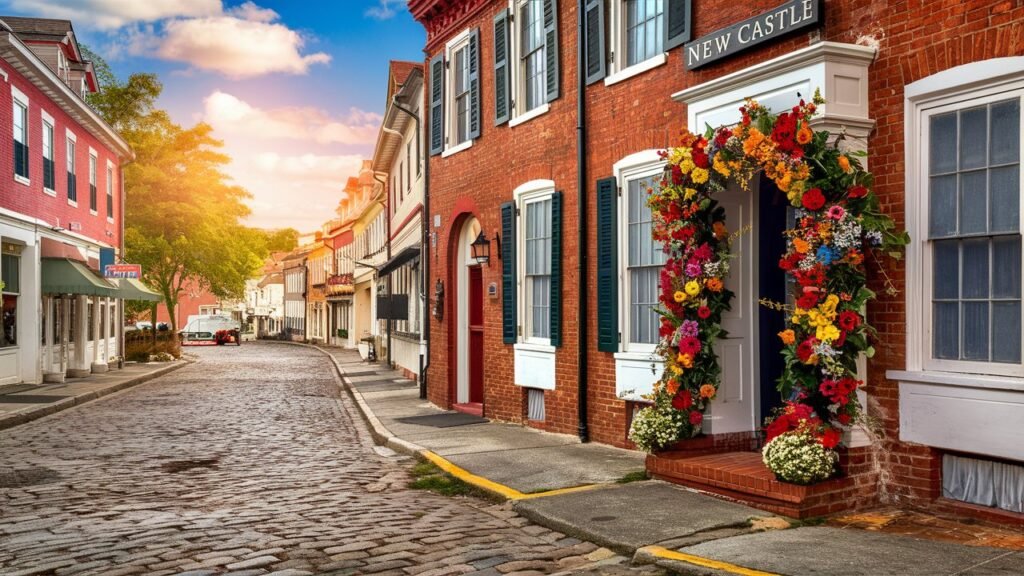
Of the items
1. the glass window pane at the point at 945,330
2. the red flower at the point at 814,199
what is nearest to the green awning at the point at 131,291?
the red flower at the point at 814,199

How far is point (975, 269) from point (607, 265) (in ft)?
16.1

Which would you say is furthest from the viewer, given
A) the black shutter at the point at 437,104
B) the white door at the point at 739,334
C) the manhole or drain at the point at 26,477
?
the black shutter at the point at 437,104

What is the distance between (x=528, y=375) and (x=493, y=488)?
14.7 feet

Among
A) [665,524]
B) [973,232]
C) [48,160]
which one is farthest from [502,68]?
[48,160]

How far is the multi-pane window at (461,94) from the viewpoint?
15.7 meters

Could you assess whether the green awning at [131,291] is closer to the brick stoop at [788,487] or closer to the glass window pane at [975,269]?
the brick stoop at [788,487]

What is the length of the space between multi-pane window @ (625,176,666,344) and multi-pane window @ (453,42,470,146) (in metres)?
5.47

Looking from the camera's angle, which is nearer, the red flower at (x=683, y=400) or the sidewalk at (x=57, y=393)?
the red flower at (x=683, y=400)

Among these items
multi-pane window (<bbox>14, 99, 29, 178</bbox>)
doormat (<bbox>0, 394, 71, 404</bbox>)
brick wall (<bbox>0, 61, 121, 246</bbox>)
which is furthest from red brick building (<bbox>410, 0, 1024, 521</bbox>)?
multi-pane window (<bbox>14, 99, 29, 178</bbox>)

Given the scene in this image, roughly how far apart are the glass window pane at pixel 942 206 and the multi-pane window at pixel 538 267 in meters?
6.19

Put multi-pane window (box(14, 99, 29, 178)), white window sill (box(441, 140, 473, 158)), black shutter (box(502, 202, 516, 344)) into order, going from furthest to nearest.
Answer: multi-pane window (box(14, 99, 29, 178)), white window sill (box(441, 140, 473, 158)), black shutter (box(502, 202, 516, 344))

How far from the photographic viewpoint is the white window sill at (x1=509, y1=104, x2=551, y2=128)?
12.5 metres

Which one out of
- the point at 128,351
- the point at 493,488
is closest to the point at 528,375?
the point at 493,488

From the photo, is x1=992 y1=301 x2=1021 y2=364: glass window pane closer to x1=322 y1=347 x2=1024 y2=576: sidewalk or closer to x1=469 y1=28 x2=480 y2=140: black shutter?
x1=322 y1=347 x2=1024 y2=576: sidewalk
